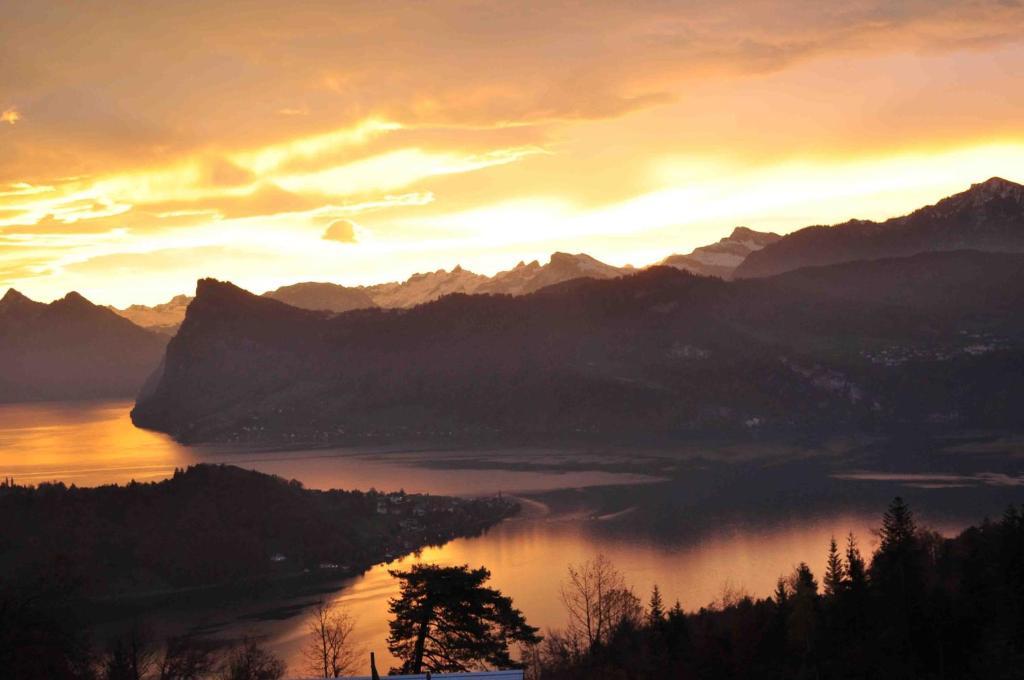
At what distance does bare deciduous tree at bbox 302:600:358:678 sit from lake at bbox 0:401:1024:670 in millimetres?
823

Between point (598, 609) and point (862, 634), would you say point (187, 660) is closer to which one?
point (598, 609)

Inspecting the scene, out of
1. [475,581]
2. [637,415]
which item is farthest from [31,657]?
[637,415]

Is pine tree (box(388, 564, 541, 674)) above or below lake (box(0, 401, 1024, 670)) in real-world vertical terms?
above

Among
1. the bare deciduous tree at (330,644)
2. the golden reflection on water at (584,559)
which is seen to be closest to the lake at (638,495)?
the golden reflection on water at (584,559)

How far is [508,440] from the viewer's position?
157 meters

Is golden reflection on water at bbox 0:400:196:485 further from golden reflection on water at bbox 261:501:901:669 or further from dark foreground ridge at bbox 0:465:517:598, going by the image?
golden reflection on water at bbox 261:501:901:669

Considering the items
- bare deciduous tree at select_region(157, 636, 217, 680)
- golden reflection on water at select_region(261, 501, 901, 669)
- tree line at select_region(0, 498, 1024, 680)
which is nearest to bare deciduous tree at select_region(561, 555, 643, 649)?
golden reflection on water at select_region(261, 501, 901, 669)

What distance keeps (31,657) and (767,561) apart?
47851 millimetres

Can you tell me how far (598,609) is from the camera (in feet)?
146

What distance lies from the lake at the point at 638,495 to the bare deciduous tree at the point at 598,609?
116 centimetres

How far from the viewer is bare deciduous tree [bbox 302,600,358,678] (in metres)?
40.6

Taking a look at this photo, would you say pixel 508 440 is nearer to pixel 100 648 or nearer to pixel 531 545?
pixel 531 545

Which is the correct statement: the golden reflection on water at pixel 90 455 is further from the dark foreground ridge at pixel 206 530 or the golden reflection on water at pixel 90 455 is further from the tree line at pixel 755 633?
the tree line at pixel 755 633

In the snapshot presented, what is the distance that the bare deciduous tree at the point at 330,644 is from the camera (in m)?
40.6
